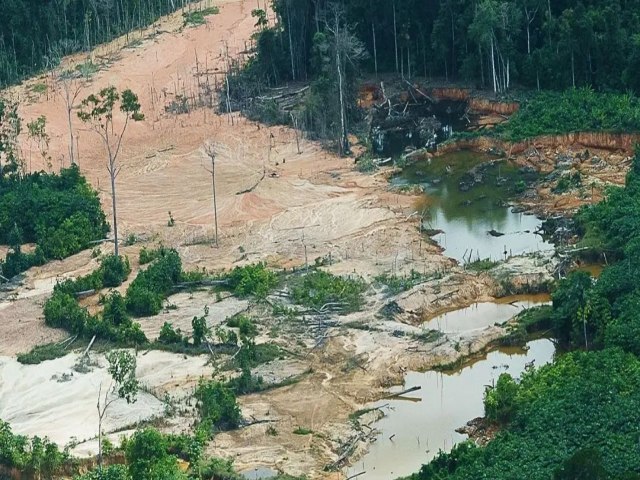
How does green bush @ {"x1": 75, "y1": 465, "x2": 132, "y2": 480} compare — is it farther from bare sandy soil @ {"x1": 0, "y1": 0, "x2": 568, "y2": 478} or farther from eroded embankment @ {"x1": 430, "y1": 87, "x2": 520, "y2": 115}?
eroded embankment @ {"x1": 430, "y1": 87, "x2": 520, "y2": 115}

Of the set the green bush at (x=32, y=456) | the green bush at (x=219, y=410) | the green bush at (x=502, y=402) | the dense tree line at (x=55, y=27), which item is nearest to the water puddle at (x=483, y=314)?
the green bush at (x=502, y=402)

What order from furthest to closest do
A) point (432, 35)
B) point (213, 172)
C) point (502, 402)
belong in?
point (432, 35)
point (213, 172)
point (502, 402)

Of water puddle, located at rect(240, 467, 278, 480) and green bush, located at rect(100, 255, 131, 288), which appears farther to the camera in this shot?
green bush, located at rect(100, 255, 131, 288)

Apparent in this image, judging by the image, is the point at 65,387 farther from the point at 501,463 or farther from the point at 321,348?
the point at 501,463

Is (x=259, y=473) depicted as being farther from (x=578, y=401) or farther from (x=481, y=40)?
(x=481, y=40)

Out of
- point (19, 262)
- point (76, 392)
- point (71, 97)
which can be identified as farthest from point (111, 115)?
point (76, 392)

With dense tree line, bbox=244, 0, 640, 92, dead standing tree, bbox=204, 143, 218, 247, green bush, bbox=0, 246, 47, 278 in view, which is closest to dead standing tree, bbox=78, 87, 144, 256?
green bush, bbox=0, 246, 47, 278
